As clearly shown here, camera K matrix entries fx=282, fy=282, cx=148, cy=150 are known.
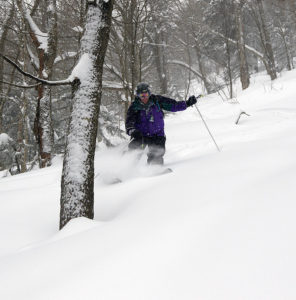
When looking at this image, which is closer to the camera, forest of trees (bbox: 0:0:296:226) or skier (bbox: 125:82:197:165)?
forest of trees (bbox: 0:0:296:226)

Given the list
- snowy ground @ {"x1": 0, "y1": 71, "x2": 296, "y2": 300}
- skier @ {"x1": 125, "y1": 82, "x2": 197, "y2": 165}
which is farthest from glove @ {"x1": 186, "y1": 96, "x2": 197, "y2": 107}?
snowy ground @ {"x1": 0, "y1": 71, "x2": 296, "y2": 300}

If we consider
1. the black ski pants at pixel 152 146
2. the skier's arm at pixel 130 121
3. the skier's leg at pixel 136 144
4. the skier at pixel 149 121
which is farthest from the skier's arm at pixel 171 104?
the skier's leg at pixel 136 144

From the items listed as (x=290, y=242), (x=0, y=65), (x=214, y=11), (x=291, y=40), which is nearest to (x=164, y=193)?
(x=290, y=242)

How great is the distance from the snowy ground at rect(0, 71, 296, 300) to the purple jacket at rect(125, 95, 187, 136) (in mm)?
1778

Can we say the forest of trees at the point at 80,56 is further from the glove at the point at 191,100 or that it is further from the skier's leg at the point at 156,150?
the glove at the point at 191,100

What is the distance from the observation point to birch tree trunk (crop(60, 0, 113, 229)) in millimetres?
2939

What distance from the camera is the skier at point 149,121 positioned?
16.9ft

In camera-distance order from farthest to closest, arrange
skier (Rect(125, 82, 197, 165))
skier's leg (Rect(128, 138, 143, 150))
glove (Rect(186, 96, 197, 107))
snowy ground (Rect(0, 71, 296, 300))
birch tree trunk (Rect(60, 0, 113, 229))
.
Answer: skier's leg (Rect(128, 138, 143, 150)), skier (Rect(125, 82, 197, 165)), glove (Rect(186, 96, 197, 107)), birch tree trunk (Rect(60, 0, 113, 229)), snowy ground (Rect(0, 71, 296, 300))

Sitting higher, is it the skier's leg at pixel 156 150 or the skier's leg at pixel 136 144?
the skier's leg at pixel 136 144

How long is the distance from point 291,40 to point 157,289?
34.5 meters

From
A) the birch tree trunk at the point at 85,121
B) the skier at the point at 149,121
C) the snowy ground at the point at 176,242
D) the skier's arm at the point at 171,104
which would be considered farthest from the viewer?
the skier's arm at the point at 171,104

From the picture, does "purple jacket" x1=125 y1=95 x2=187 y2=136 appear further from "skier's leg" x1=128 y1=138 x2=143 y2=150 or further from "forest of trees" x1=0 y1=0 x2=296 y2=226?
"forest of trees" x1=0 y1=0 x2=296 y2=226

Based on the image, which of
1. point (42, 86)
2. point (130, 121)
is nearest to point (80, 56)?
point (130, 121)

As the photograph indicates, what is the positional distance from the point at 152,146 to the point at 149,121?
49 centimetres
